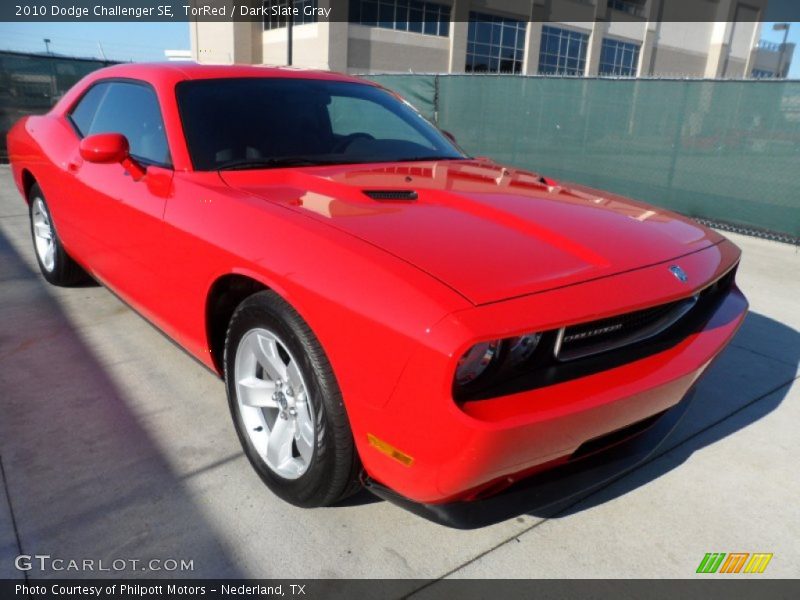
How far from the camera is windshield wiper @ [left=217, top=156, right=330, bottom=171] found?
2607mm

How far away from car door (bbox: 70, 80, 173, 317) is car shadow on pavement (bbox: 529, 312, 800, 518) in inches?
75.4

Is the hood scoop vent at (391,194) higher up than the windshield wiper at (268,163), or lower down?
lower down

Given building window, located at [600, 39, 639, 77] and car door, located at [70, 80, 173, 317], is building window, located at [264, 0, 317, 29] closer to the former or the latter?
building window, located at [600, 39, 639, 77]

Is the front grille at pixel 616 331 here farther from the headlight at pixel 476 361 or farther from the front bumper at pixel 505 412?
the headlight at pixel 476 361

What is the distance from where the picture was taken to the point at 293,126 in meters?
2.94

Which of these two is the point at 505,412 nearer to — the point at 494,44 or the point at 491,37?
the point at 491,37

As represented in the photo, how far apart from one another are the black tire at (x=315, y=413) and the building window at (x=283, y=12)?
3244 cm

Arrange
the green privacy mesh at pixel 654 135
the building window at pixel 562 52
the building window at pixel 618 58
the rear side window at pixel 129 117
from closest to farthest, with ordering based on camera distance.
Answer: the rear side window at pixel 129 117 → the green privacy mesh at pixel 654 135 → the building window at pixel 562 52 → the building window at pixel 618 58

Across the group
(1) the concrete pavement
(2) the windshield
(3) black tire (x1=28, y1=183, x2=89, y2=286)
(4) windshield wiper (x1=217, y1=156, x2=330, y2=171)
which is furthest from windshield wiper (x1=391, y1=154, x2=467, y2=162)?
(3) black tire (x1=28, y1=183, x2=89, y2=286)

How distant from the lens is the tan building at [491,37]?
103ft

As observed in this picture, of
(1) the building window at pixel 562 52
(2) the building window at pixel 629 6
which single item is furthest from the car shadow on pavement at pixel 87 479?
(2) the building window at pixel 629 6

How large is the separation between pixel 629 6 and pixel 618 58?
364 cm
